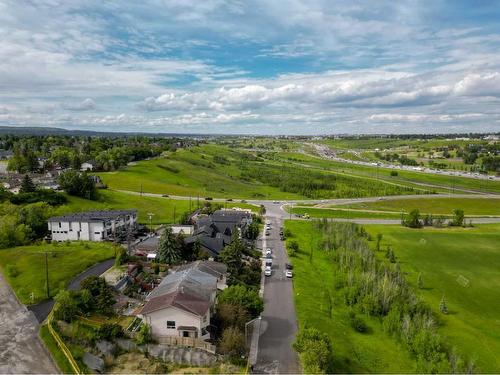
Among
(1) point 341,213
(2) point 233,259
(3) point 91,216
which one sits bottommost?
(1) point 341,213

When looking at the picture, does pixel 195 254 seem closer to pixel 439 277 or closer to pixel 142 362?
pixel 142 362

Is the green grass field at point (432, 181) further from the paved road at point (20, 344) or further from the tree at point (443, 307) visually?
the paved road at point (20, 344)

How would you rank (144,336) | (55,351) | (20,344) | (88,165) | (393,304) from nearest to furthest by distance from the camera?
(55,351) < (144,336) < (20,344) < (393,304) < (88,165)

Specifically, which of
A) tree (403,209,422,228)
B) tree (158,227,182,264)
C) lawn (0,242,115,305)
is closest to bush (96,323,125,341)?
lawn (0,242,115,305)

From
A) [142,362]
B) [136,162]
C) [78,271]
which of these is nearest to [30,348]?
[142,362]

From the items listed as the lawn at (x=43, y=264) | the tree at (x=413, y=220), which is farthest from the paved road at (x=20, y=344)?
the tree at (x=413, y=220)

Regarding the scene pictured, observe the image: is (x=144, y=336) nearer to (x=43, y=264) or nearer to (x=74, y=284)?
(x=74, y=284)

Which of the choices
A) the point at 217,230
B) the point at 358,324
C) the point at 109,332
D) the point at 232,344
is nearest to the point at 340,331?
the point at 358,324
